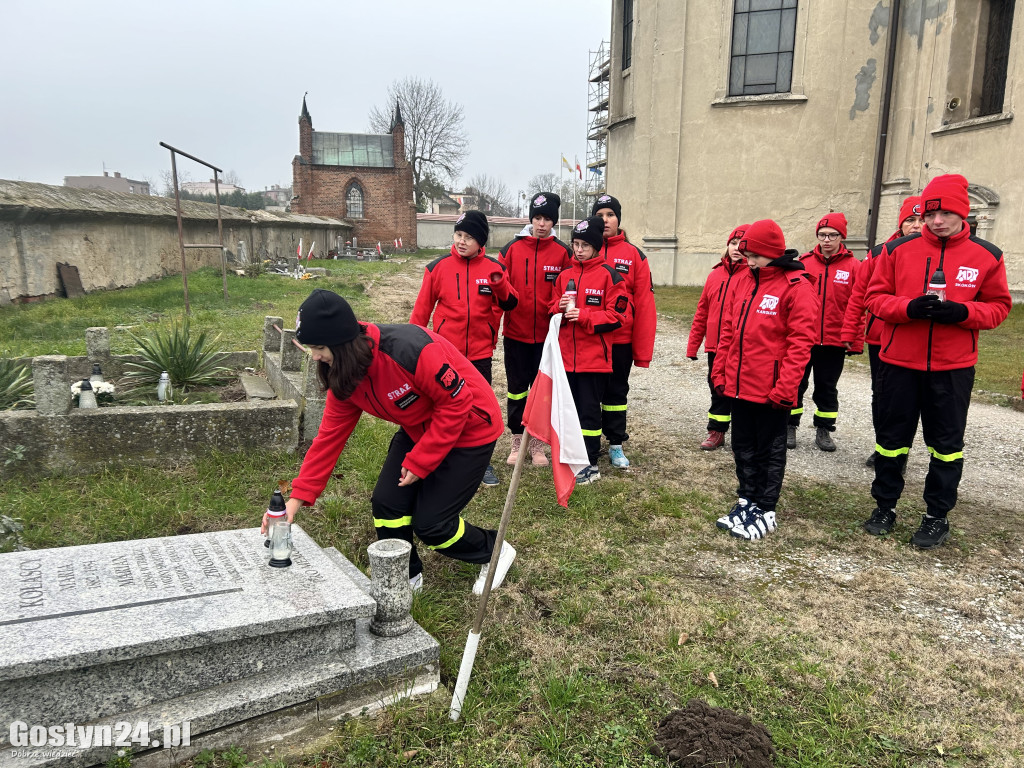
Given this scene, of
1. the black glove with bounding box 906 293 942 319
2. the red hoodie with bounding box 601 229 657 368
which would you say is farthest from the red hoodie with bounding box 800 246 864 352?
the black glove with bounding box 906 293 942 319

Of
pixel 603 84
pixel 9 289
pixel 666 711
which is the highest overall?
pixel 603 84

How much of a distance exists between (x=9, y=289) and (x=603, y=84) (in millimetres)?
27848

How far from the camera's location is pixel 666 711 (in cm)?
289

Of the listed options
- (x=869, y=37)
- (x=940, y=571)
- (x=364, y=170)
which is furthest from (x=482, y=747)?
(x=364, y=170)

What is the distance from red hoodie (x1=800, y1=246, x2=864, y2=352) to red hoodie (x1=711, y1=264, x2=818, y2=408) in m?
1.88

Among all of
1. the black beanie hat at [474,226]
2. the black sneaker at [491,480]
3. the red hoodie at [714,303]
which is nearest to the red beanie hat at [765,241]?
the red hoodie at [714,303]

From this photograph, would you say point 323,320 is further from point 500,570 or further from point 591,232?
point 591,232

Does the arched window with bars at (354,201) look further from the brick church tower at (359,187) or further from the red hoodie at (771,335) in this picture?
the red hoodie at (771,335)

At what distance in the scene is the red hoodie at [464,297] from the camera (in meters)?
5.11

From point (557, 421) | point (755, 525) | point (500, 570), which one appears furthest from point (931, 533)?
point (557, 421)

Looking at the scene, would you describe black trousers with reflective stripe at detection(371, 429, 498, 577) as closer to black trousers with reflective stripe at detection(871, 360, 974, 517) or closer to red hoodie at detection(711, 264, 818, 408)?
red hoodie at detection(711, 264, 818, 408)

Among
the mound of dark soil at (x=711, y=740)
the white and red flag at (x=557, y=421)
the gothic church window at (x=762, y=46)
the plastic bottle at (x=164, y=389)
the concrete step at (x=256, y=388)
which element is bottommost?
the mound of dark soil at (x=711, y=740)

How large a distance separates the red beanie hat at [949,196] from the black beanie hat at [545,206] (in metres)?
2.52

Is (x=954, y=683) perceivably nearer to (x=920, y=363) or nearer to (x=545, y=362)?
(x=920, y=363)
